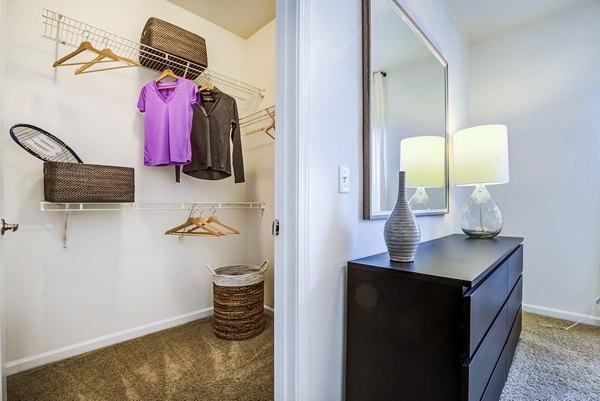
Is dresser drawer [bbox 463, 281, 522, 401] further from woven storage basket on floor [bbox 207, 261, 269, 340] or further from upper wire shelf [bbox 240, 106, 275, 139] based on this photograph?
upper wire shelf [bbox 240, 106, 275, 139]

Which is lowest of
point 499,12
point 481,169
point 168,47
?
point 481,169

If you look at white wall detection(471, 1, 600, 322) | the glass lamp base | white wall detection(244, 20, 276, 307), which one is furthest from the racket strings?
white wall detection(471, 1, 600, 322)

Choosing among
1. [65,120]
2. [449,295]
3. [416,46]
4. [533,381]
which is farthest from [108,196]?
[533,381]

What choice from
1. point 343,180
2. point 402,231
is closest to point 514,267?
point 402,231

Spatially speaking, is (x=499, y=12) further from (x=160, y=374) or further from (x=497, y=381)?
(x=160, y=374)

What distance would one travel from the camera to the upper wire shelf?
244 cm

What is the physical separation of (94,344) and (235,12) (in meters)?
2.64

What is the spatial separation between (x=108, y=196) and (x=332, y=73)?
1.44 meters

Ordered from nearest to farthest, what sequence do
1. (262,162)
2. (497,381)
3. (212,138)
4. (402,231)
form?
(402,231), (497,381), (212,138), (262,162)

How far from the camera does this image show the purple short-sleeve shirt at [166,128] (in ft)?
6.22

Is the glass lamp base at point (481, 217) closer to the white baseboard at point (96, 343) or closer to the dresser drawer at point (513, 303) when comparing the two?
the dresser drawer at point (513, 303)

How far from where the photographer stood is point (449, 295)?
917mm

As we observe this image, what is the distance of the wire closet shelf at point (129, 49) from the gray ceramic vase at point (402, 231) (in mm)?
1860

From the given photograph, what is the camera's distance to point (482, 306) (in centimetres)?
101
